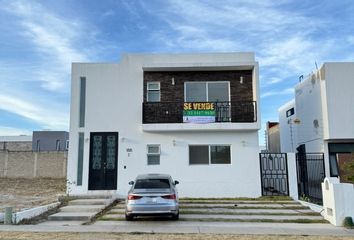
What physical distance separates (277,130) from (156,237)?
64.4 ft

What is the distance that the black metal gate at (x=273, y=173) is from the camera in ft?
58.3

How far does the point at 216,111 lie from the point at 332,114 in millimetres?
5557

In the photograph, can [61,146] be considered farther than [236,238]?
Yes

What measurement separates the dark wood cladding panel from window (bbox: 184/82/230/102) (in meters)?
0.20

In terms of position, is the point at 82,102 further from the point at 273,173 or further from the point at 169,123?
the point at 273,173

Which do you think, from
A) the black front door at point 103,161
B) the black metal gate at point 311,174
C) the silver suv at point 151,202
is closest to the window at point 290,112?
the black metal gate at point 311,174

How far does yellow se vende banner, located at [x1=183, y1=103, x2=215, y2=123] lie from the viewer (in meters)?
17.8

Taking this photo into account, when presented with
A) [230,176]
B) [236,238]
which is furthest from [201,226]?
[230,176]

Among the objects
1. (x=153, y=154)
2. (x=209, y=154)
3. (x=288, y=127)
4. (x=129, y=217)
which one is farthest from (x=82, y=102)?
(x=288, y=127)

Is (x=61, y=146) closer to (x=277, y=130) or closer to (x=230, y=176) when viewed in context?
(x=277, y=130)

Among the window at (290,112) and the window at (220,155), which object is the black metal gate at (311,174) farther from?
the window at (290,112)

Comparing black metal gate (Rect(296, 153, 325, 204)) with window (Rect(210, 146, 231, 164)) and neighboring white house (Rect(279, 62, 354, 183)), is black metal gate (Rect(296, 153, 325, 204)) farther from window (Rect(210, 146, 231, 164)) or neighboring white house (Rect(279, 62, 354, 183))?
window (Rect(210, 146, 231, 164))

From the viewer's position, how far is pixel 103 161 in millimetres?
17844

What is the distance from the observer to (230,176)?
698 inches
